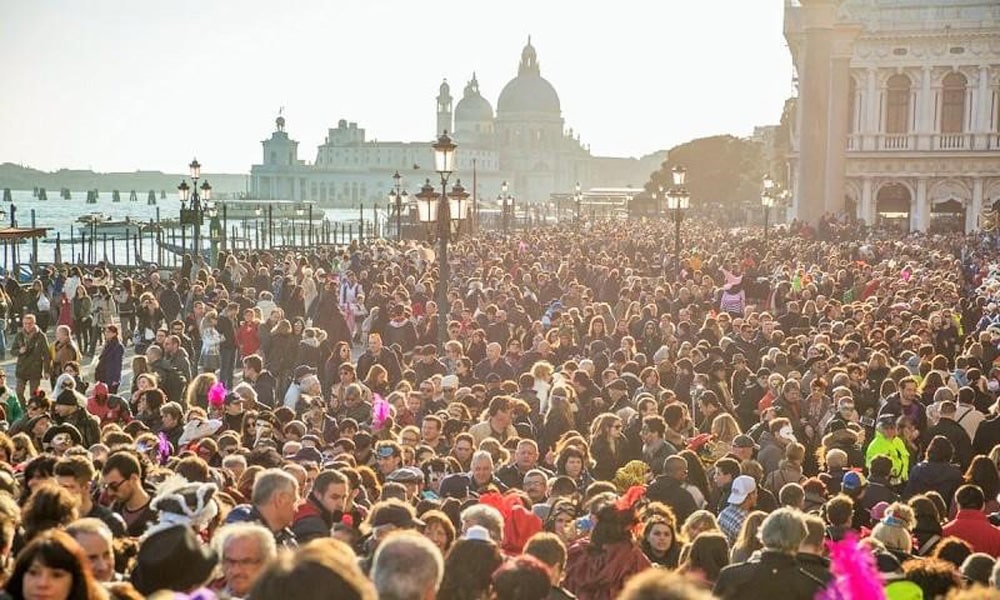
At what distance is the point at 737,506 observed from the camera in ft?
28.9

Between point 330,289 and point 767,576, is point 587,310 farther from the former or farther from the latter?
point 767,576

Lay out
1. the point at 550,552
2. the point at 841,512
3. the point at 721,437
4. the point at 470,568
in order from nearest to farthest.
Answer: the point at 470,568, the point at 550,552, the point at 841,512, the point at 721,437

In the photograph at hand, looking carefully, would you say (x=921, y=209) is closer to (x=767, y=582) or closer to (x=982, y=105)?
(x=982, y=105)

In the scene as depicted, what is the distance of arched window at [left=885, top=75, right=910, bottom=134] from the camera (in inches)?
2520

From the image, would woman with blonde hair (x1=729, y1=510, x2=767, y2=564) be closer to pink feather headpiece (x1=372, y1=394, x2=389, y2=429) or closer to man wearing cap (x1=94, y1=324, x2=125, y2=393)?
pink feather headpiece (x1=372, y1=394, x2=389, y2=429)

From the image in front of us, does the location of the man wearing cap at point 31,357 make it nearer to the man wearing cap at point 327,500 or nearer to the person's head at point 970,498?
the man wearing cap at point 327,500

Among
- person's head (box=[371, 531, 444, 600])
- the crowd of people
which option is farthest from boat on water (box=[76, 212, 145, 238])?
person's head (box=[371, 531, 444, 600])

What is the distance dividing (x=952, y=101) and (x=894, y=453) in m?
56.9

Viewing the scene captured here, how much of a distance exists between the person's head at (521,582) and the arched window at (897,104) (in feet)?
204

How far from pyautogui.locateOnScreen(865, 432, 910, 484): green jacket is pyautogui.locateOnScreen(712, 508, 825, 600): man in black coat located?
4.81m

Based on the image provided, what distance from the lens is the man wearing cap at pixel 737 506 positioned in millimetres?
8695

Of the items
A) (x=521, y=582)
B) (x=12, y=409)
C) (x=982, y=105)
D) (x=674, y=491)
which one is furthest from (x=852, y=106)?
(x=521, y=582)

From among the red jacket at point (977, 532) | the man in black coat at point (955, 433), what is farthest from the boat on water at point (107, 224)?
the red jacket at point (977, 532)

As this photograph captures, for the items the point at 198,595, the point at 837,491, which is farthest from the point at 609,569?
the point at 837,491
